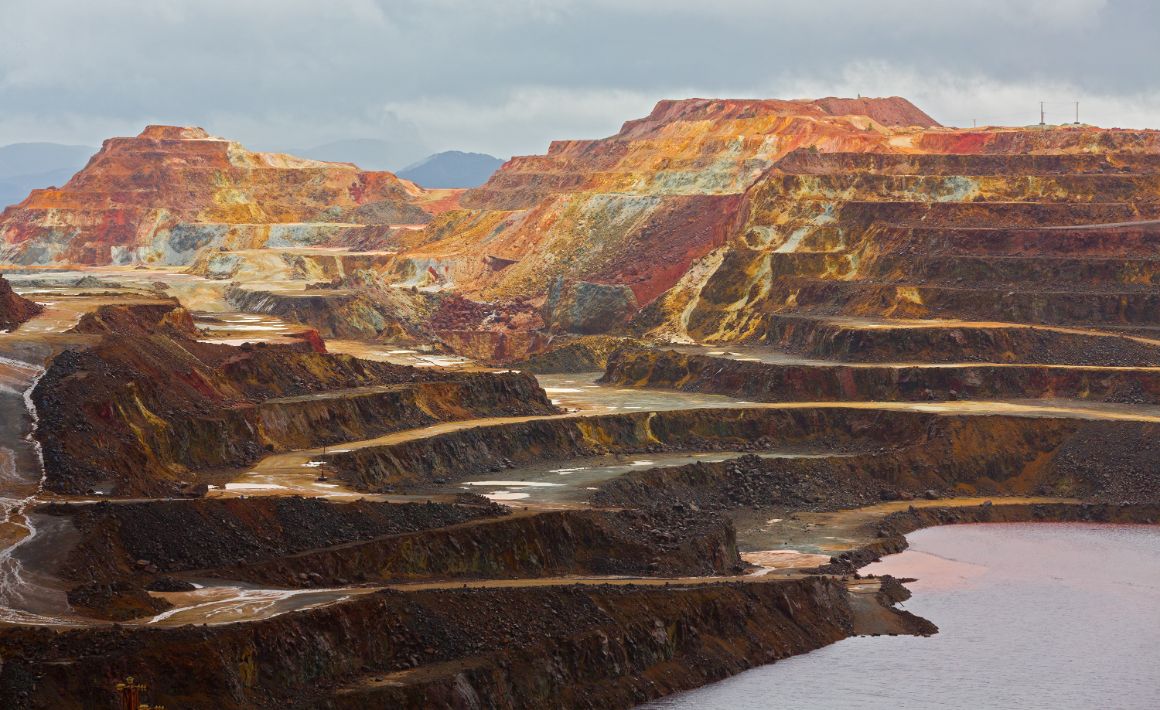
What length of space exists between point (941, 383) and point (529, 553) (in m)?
51.6

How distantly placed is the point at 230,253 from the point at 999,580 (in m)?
135

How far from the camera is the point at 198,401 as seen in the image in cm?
8800

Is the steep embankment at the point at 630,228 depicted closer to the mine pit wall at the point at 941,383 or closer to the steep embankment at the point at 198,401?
the mine pit wall at the point at 941,383

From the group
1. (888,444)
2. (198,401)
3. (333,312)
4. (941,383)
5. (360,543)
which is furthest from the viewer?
(333,312)

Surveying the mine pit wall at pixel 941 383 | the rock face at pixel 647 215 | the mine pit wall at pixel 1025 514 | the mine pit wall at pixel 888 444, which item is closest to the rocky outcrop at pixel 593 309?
the rock face at pixel 647 215

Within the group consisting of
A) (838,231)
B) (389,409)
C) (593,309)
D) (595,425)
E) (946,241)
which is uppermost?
(838,231)

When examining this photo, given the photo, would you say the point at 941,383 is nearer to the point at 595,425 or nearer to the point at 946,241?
the point at 595,425

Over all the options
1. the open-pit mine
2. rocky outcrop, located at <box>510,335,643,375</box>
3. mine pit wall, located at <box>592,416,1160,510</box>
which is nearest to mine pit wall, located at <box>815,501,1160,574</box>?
the open-pit mine

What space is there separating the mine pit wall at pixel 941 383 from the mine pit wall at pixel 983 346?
12.7ft

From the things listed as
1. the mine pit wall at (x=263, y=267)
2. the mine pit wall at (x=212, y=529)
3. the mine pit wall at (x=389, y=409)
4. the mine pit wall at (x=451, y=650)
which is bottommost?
the mine pit wall at (x=451, y=650)

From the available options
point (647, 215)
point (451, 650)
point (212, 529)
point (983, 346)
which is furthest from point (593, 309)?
point (451, 650)

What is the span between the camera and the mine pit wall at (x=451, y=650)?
48.7 metres

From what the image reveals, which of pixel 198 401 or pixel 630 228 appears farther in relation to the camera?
pixel 630 228

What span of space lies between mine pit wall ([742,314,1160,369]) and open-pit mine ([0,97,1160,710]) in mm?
261
